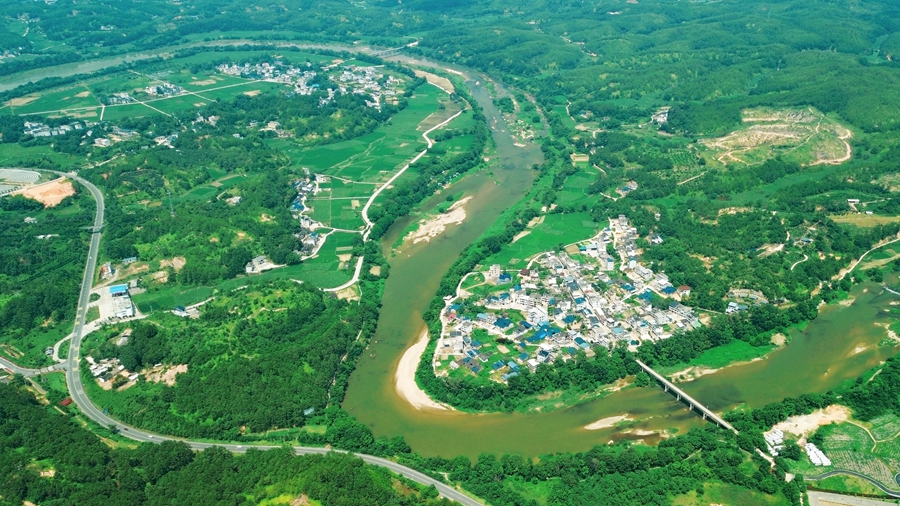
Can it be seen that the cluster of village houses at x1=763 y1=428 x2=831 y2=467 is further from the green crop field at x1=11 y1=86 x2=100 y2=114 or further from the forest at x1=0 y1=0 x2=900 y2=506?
the green crop field at x1=11 y1=86 x2=100 y2=114

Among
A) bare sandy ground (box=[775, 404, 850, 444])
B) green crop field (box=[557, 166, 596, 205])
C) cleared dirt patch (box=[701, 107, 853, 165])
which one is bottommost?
green crop field (box=[557, 166, 596, 205])

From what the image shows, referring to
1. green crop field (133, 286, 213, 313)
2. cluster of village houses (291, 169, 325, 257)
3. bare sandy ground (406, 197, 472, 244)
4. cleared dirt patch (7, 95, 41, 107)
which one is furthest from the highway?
cleared dirt patch (7, 95, 41, 107)

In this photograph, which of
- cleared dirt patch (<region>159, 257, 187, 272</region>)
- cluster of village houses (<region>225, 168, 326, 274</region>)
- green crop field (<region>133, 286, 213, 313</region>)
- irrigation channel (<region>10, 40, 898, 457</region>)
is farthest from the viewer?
cluster of village houses (<region>225, 168, 326, 274</region>)

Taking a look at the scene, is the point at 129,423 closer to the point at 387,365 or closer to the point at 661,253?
the point at 387,365

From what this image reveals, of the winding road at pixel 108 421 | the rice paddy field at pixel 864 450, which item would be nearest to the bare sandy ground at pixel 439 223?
the winding road at pixel 108 421

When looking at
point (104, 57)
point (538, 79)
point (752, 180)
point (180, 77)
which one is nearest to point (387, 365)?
point (752, 180)
